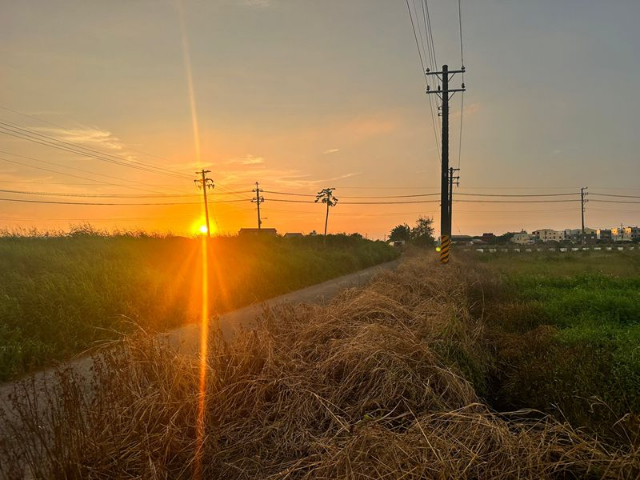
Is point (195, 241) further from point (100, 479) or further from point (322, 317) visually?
point (100, 479)

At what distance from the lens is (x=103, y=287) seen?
9.60m

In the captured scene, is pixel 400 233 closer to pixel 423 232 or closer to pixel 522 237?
pixel 423 232

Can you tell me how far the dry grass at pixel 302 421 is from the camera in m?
2.67

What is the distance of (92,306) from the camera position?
8.65 m

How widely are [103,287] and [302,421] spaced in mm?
7941

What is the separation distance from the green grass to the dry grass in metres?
0.67

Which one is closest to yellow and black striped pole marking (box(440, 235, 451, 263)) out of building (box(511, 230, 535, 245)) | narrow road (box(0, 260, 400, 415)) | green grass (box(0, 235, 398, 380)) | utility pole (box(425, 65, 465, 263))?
utility pole (box(425, 65, 465, 263))

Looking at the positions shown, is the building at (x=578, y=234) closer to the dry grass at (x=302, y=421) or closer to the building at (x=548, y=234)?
the building at (x=548, y=234)

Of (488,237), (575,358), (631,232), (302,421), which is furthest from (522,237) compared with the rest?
(302,421)

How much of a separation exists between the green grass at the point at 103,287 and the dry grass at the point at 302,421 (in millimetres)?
672

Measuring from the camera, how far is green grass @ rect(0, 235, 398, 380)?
7.18 meters

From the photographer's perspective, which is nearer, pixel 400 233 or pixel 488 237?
pixel 400 233

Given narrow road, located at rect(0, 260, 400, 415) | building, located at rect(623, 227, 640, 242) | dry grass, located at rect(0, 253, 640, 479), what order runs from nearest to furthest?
dry grass, located at rect(0, 253, 640, 479), narrow road, located at rect(0, 260, 400, 415), building, located at rect(623, 227, 640, 242)

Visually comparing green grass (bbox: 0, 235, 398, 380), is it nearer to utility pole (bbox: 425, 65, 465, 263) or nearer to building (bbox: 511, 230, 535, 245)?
utility pole (bbox: 425, 65, 465, 263)
